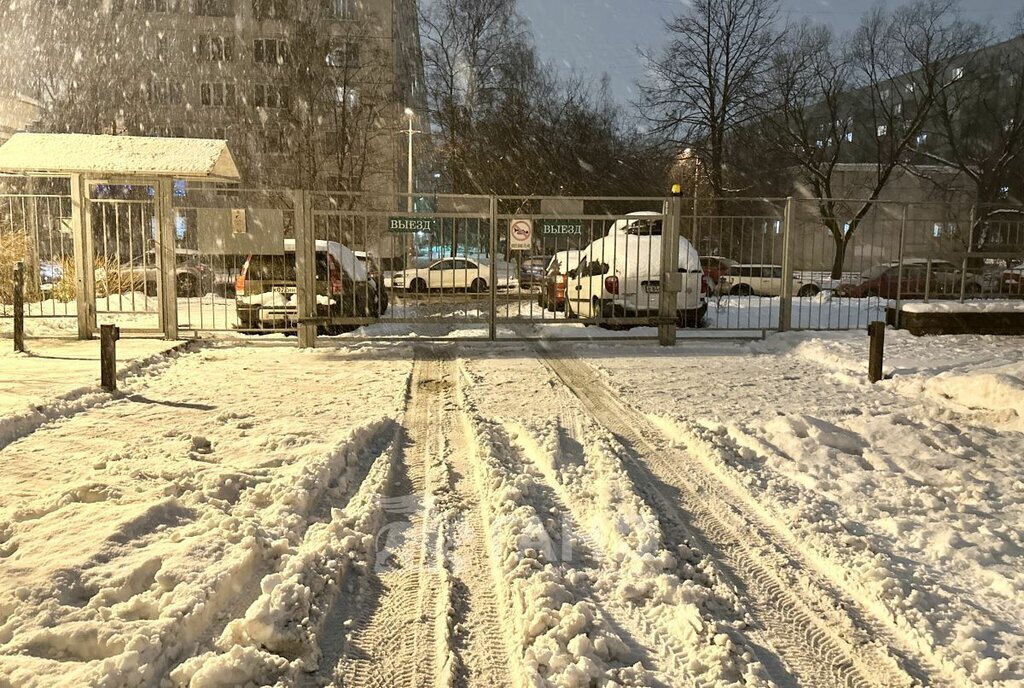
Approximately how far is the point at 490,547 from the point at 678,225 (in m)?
8.66

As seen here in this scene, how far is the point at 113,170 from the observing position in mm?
11977

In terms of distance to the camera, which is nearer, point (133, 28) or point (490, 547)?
point (490, 547)

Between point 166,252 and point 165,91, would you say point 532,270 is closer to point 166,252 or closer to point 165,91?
point 166,252

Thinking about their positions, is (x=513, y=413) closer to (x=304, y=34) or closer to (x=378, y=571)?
(x=378, y=571)

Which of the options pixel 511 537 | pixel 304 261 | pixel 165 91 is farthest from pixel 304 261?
pixel 165 91

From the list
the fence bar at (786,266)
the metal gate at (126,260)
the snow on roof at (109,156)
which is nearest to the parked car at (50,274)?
the metal gate at (126,260)

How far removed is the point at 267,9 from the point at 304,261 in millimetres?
50104

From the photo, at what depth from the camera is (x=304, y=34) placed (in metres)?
43.4

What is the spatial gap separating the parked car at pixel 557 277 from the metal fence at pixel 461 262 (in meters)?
0.05

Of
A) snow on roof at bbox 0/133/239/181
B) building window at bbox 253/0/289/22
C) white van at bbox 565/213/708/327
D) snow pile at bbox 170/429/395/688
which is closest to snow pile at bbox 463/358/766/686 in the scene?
snow pile at bbox 170/429/395/688

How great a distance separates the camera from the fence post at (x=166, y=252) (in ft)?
40.7

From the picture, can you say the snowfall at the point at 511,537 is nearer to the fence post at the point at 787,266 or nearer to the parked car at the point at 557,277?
the parked car at the point at 557,277

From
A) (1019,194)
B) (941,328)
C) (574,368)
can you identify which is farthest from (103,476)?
(1019,194)

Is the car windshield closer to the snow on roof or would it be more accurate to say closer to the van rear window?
the van rear window
